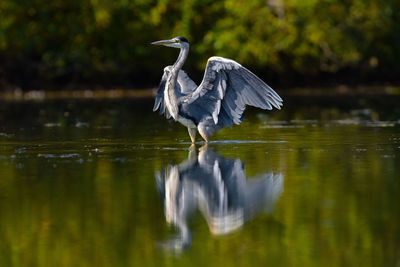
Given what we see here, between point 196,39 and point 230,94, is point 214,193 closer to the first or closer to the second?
point 230,94

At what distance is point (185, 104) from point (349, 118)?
566cm

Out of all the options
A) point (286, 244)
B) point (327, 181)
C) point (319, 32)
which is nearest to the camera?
point (286, 244)

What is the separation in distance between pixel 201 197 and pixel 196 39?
986 inches

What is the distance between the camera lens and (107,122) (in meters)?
16.8

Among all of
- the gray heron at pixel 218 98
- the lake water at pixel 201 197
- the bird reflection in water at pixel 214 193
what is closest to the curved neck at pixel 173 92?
the gray heron at pixel 218 98

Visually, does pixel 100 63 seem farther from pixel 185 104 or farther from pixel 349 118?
pixel 185 104

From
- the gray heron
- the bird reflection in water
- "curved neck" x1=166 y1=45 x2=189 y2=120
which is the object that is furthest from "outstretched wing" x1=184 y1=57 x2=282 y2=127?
the bird reflection in water

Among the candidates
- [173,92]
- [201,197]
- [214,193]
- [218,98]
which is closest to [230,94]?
[218,98]

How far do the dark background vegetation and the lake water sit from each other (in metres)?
15.3

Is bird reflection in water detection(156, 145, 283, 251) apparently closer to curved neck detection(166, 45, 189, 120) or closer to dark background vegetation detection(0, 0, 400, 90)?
curved neck detection(166, 45, 189, 120)

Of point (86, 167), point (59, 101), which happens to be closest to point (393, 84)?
point (59, 101)

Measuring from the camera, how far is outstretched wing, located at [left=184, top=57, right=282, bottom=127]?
11617mm

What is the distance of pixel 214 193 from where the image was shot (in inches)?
316

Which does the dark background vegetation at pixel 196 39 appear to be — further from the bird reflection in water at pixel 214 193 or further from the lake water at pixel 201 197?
the bird reflection in water at pixel 214 193
